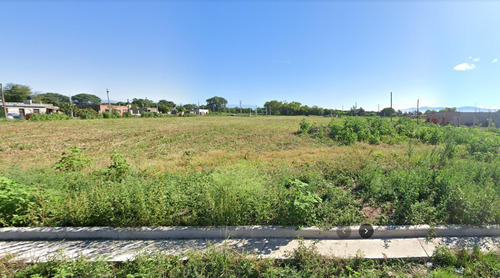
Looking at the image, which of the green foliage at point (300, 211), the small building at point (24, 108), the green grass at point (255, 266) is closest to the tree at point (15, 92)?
the small building at point (24, 108)

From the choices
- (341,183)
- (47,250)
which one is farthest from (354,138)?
(47,250)

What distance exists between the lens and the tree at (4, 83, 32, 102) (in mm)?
54094

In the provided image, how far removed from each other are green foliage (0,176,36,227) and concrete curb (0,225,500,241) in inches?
7.1

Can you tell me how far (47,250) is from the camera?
8.98 feet

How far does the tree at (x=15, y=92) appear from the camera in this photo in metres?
54.1

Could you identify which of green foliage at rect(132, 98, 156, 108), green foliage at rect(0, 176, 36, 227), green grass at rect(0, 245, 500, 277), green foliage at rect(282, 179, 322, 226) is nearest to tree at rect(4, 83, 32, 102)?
green foliage at rect(132, 98, 156, 108)

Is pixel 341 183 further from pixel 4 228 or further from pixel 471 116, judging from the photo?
pixel 471 116

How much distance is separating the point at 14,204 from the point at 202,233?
10.6 feet

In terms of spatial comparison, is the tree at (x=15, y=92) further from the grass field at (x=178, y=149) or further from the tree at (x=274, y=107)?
the tree at (x=274, y=107)

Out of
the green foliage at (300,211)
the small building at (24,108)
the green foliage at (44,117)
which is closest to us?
the green foliage at (300,211)

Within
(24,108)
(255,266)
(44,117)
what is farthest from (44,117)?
(255,266)

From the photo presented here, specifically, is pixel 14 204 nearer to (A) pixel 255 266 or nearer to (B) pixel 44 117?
(A) pixel 255 266

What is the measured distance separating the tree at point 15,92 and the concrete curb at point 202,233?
8170 cm

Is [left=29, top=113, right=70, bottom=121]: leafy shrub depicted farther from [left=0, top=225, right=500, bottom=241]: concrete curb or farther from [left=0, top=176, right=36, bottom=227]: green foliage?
[left=0, top=225, right=500, bottom=241]: concrete curb
